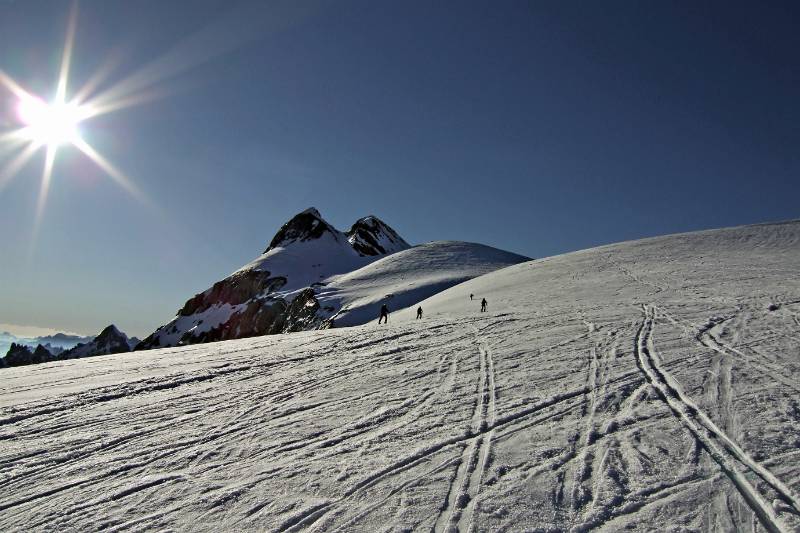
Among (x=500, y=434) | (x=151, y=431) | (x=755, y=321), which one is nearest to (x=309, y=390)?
(x=151, y=431)

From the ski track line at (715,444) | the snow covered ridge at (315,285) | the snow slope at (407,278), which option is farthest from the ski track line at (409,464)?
the snow covered ridge at (315,285)

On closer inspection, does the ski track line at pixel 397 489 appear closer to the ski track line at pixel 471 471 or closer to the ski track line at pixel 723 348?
the ski track line at pixel 471 471

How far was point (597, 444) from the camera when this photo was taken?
661 cm

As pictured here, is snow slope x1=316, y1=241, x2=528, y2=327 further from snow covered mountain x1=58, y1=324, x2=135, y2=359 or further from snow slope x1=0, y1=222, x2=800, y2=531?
snow covered mountain x1=58, y1=324, x2=135, y2=359

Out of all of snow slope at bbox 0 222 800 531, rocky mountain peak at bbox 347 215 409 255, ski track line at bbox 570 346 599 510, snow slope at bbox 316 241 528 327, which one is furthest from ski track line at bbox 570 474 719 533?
rocky mountain peak at bbox 347 215 409 255

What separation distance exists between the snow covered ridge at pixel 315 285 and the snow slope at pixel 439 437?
35798 mm

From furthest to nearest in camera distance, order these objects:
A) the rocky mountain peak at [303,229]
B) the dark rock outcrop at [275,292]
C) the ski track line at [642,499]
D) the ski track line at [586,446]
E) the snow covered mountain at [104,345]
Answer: the rocky mountain peak at [303,229] → the snow covered mountain at [104,345] → the dark rock outcrop at [275,292] → the ski track line at [586,446] → the ski track line at [642,499]

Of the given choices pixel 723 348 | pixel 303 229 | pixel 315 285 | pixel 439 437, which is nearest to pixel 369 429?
pixel 439 437

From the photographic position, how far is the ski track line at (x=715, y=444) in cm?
502

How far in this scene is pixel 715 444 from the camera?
21.1 feet

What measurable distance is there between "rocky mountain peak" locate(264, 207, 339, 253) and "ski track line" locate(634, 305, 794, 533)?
12377cm

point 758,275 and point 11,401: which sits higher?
point 758,275

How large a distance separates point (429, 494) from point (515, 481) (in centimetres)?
115

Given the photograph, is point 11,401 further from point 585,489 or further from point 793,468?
point 793,468
